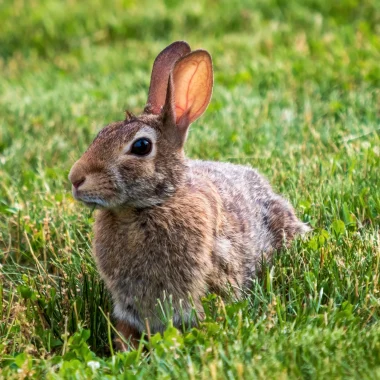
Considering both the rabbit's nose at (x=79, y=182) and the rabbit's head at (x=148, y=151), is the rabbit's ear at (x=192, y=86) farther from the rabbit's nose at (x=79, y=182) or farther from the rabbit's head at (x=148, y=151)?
the rabbit's nose at (x=79, y=182)

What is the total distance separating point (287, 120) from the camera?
6.45 m

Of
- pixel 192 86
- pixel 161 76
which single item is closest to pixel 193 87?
pixel 192 86

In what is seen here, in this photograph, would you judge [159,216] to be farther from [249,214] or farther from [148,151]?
[249,214]

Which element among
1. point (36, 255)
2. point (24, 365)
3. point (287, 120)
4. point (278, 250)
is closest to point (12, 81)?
point (287, 120)

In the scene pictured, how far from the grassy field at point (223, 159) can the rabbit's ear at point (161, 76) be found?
87 centimetres

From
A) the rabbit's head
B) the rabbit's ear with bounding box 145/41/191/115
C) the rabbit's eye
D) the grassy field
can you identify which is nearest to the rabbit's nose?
the rabbit's head

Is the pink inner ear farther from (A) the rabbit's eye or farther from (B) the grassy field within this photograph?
(B) the grassy field

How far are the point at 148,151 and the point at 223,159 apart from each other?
1901 millimetres

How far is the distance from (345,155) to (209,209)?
69.3 inches

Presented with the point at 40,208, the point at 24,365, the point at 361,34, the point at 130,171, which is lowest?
the point at 24,365

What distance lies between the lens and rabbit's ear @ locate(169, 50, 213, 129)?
4.01 m

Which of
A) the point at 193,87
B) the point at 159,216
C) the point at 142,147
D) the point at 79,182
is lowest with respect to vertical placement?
the point at 159,216

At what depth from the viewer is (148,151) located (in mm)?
3748

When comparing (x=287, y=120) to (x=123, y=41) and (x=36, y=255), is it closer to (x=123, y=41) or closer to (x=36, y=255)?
(x=36, y=255)
